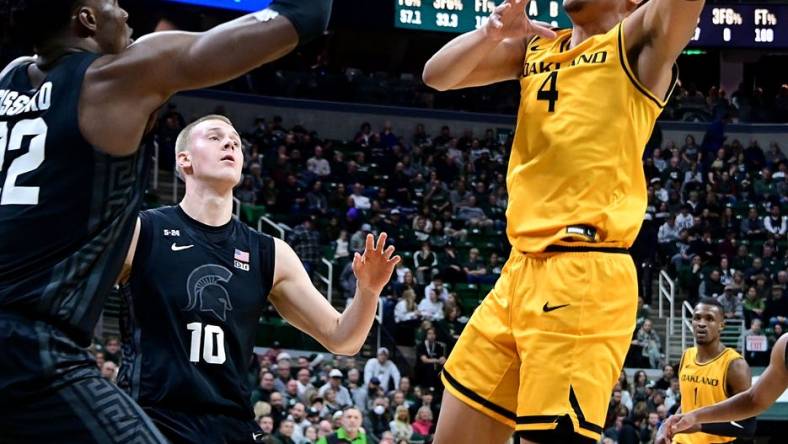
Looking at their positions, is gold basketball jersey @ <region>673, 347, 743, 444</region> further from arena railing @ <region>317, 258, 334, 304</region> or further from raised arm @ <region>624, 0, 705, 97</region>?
arena railing @ <region>317, 258, 334, 304</region>

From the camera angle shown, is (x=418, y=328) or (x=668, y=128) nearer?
(x=418, y=328)

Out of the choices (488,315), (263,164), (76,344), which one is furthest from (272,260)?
(263,164)

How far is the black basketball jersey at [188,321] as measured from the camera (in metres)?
4.49

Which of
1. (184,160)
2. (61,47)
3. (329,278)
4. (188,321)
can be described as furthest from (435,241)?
(61,47)

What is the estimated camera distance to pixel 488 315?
4617mm

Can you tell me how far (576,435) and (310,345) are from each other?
42.8 feet

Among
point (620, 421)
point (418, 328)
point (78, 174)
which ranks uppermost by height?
point (78, 174)

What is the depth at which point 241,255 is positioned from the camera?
16.1 feet

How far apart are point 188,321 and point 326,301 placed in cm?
64

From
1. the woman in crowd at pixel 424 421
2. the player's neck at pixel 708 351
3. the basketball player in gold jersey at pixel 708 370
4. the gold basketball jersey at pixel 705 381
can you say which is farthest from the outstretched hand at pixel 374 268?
the woman in crowd at pixel 424 421

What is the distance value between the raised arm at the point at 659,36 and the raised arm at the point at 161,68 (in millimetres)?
1570

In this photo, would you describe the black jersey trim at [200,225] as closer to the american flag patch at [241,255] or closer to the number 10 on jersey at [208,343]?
the american flag patch at [241,255]

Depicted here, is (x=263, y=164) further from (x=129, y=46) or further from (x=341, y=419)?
(x=129, y=46)

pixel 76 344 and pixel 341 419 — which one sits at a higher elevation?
pixel 76 344
